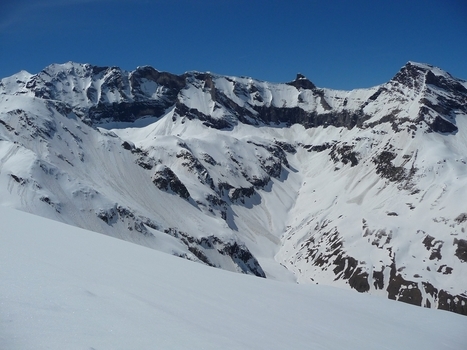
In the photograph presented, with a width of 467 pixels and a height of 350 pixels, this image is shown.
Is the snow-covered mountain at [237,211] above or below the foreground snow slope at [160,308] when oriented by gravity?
above

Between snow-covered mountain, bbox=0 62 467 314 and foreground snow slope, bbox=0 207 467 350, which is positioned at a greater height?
snow-covered mountain, bbox=0 62 467 314

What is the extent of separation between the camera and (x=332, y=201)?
19125cm

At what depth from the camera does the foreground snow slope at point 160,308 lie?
820 cm

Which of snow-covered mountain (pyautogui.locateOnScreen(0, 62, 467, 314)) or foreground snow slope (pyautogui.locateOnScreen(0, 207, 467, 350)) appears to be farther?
snow-covered mountain (pyautogui.locateOnScreen(0, 62, 467, 314))

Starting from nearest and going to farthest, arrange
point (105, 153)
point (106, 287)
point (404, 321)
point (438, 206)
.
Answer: point (106, 287) → point (404, 321) → point (105, 153) → point (438, 206)

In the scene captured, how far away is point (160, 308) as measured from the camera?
10688 millimetres

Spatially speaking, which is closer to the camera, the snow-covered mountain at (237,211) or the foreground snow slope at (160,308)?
the foreground snow slope at (160,308)

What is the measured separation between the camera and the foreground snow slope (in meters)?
8.20

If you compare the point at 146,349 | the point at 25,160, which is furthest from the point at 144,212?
the point at 146,349

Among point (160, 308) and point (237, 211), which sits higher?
point (237, 211)

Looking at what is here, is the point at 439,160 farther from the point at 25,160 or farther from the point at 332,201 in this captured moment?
the point at 25,160

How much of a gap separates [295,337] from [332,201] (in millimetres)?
184837

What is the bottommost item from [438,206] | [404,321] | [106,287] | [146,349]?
[146,349]

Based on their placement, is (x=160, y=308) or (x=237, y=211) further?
(x=237, y=211)
